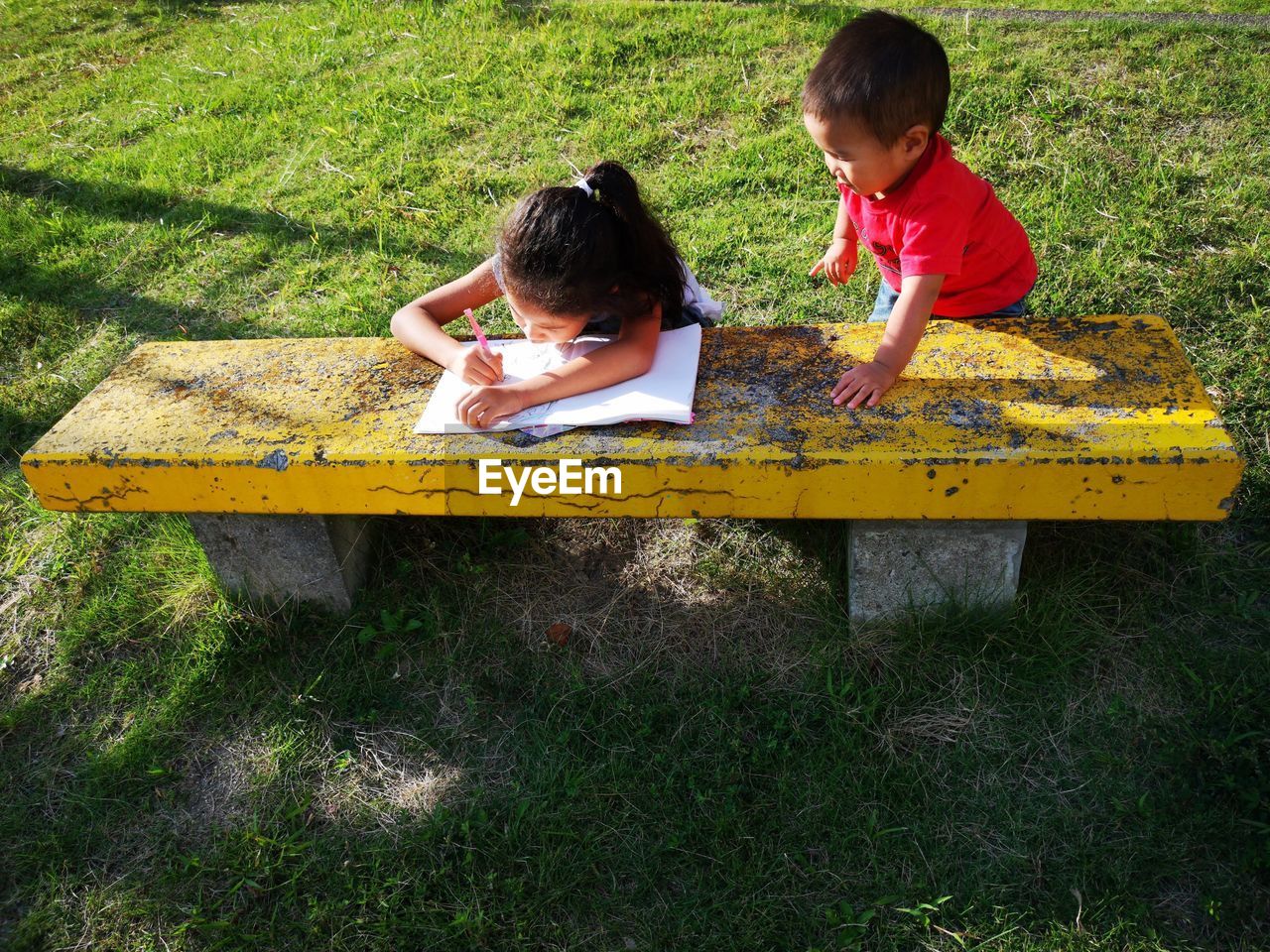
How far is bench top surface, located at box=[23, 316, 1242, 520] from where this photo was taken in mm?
2152

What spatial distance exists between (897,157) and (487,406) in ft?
3.99

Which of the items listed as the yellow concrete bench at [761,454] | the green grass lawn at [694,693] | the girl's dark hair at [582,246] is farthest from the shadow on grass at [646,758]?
the girl's dark hair at [582,246]

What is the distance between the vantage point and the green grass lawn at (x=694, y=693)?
2115 millimetres

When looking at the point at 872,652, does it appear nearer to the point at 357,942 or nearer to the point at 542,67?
the point at 357,942

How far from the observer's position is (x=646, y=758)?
2.38m

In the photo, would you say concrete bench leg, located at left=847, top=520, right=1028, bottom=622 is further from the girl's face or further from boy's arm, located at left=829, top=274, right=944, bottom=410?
the girl's face

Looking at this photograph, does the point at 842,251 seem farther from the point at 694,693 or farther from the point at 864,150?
the point at 694,693

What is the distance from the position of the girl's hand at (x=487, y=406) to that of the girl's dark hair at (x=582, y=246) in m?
0.24

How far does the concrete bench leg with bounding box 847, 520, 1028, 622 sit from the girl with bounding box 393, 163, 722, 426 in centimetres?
78

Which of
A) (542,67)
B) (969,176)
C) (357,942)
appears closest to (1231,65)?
(969,176)

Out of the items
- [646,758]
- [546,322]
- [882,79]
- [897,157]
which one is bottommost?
[646,758]

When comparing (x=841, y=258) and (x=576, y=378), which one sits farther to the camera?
(x=841, y=258)

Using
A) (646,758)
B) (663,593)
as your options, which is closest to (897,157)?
(663,593)

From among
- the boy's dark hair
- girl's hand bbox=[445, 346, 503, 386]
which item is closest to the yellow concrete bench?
girl's hand bbox=[445, 346, 503, 386]
